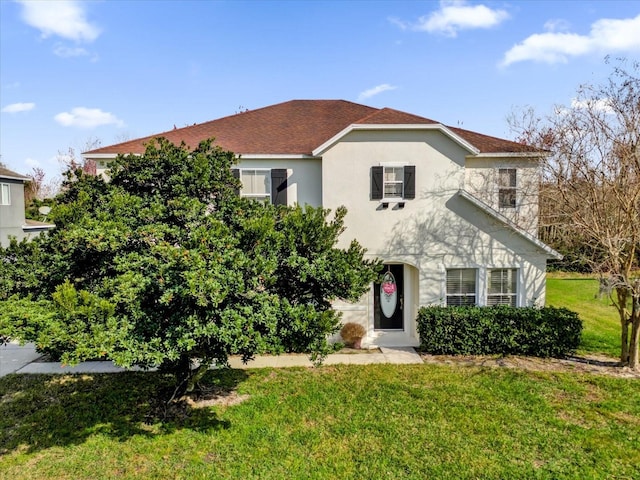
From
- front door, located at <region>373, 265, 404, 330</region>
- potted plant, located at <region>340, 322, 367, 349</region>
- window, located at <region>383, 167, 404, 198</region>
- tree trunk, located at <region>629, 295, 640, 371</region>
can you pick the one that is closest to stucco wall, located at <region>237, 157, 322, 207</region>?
window, located at <region>383, 167, 404, 198</region>

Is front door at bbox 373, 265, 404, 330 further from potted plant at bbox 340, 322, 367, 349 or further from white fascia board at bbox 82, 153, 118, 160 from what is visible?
white fascia board at bbox 82, 153, 118, 160

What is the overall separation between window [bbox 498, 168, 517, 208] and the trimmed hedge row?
395 cm

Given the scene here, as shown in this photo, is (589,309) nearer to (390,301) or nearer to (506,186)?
(506,186)

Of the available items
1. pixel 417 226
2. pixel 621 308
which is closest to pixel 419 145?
pixel 417 226

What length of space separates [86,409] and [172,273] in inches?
219

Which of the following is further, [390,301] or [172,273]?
[390,301]

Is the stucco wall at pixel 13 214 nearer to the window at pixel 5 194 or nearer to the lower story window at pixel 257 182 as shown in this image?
the window at pixel 5 194

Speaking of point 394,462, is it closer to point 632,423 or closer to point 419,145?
point 632,423

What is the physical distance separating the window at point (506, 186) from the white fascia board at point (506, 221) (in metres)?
Result: 1.26

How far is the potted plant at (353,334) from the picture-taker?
42.8ft

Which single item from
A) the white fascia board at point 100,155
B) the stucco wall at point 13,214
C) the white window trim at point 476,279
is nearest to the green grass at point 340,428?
the white window trim at point 476,279

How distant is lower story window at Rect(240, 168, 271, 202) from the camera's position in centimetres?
1359

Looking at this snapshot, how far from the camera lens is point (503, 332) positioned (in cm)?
1209

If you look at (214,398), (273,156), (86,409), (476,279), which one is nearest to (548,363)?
(476,279)
